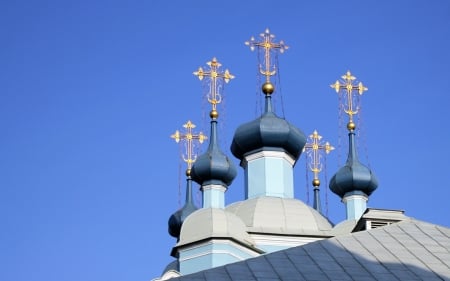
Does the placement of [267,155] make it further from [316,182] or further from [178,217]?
[316,182]

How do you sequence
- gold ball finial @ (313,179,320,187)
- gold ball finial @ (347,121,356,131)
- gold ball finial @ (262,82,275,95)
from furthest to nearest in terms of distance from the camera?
gold ball finial @ (313,179,320,187), gold ball finial @ (347,121,356,131), gold ball finial @ (262,82,275,95)

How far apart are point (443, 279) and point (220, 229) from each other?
9.38m

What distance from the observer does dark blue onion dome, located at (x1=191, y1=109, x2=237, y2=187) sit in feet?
90.0

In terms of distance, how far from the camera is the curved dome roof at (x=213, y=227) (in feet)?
77.7

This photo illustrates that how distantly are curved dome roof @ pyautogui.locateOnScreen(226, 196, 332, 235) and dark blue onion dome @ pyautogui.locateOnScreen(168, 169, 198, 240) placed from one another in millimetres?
4698

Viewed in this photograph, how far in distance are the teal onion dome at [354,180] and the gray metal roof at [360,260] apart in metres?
11.6

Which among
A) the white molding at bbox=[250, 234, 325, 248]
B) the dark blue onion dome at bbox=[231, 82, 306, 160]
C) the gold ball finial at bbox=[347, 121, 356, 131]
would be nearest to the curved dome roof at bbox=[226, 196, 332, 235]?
the white molding at bbox=[250, 234, 325, 248]

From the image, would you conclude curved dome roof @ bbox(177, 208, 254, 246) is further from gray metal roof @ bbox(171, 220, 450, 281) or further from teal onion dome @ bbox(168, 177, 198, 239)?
gray metal roof @ bbox(171, 220, 450, 281)

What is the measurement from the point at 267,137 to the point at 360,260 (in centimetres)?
1213

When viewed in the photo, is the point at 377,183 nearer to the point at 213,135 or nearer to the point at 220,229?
the point at 213,135

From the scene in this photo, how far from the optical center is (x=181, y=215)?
30984 mm

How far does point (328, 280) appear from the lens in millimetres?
14641

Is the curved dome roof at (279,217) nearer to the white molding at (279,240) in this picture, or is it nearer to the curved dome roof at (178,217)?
the white molding at (279,240)

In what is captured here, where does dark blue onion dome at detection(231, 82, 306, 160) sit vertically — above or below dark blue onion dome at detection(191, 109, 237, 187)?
above
